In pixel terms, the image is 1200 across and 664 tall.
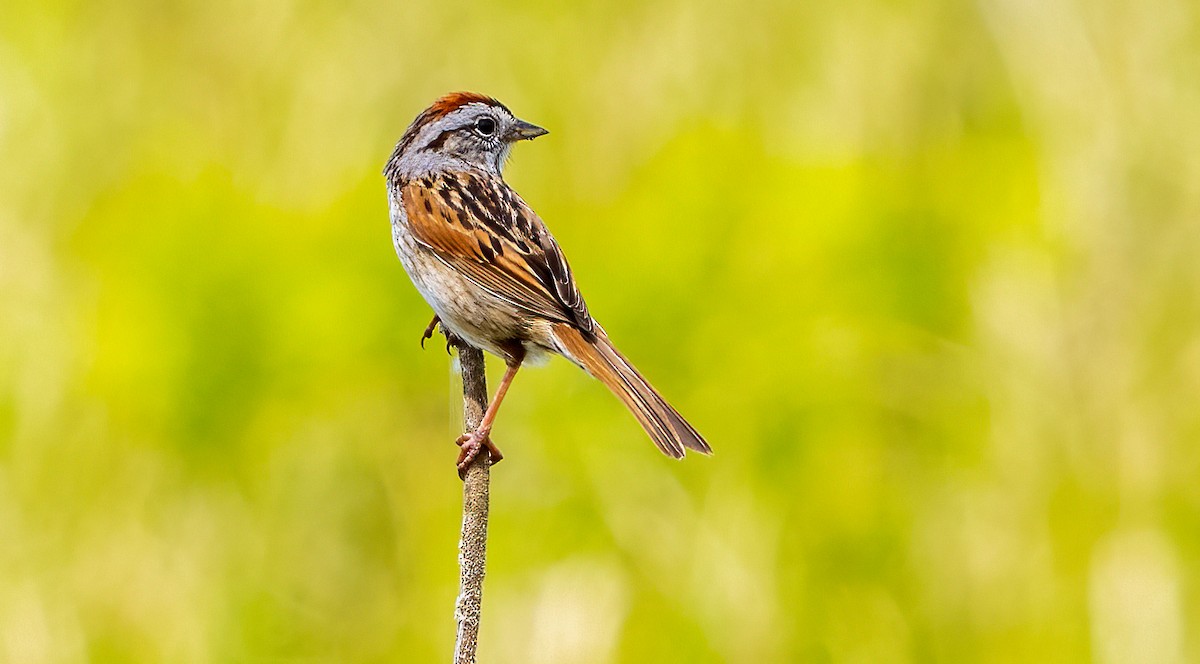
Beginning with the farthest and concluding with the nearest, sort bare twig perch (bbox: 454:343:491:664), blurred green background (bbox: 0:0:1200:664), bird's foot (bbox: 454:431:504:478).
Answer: blurred green background (bbox: 0:0:1200:664) < bird's foot (bbox: 454:431:504:478) < bare twig perch (bbox: 454:343:491:664)

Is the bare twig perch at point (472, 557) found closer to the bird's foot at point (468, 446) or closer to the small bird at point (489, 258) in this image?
the bird's foot at point (468, 446)

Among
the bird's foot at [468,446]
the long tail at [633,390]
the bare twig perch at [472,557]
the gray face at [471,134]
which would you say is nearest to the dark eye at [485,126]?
the gray face at [471,134]

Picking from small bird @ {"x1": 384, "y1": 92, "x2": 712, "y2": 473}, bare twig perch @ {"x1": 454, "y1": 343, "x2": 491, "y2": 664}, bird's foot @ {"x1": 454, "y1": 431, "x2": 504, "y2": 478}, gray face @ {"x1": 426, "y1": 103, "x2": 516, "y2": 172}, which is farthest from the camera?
gray face @ {"x1": 426, "y1": 103, "x2": 516, "y2": 172}

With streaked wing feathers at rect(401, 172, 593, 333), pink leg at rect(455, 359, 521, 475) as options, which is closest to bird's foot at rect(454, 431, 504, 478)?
pink leg at rect(455, 359, 521, 475)

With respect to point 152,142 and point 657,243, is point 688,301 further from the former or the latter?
point 152,142

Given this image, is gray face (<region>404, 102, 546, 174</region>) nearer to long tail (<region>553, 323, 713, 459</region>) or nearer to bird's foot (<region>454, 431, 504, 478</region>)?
long tail (<region>553, 323, 713, 459</region>)

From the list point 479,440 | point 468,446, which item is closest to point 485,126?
point 468,446

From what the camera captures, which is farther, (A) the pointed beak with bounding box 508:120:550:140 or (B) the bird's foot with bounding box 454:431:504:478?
(A) the pointed beak with bounding box 508:120:550:140

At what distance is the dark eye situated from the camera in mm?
2246

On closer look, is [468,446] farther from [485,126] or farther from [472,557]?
[485,126]

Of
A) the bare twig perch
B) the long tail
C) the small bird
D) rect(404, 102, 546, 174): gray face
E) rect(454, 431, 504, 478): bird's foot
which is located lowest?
the bare twig perch

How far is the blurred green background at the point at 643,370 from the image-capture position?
8.21 ft

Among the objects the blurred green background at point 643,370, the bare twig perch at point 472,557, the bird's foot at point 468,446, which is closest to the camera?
the bare twig perch at point 472,557

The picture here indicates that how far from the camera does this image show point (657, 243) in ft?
9.00
